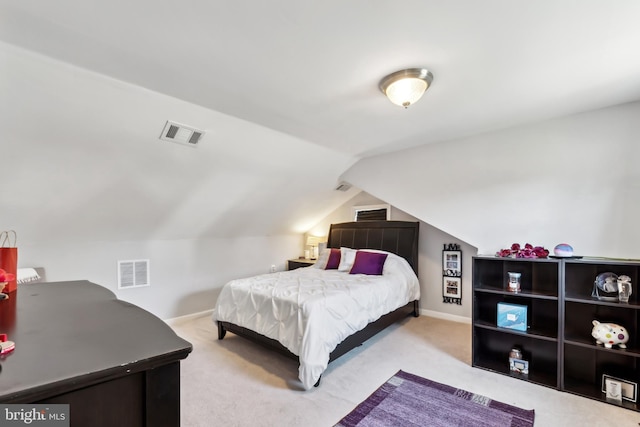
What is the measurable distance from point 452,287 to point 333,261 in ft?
5.50

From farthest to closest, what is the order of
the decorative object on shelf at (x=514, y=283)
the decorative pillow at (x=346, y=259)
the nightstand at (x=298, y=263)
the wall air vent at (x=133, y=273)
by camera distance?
the nightstand at (x=298, y=263)
the decorative pillow at (x=346, y=259)
the wall air vent at (x=133, y=273)
the decorative object on shelf at (x=514, y=283)

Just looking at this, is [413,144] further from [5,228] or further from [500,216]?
[5,228]

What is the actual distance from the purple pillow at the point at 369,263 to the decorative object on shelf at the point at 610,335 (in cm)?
210

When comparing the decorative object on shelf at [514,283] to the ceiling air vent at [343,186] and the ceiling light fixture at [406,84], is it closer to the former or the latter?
the ceiling light fixture at [406,84]

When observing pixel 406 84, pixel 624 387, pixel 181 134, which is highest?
pixel 406 84

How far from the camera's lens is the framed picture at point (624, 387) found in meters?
2.23

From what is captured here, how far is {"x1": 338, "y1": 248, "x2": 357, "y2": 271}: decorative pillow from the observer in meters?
4.25

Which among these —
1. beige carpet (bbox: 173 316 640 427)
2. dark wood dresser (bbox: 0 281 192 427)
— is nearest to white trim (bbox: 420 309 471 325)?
beige carpet (bbox: 173 316 640 427)

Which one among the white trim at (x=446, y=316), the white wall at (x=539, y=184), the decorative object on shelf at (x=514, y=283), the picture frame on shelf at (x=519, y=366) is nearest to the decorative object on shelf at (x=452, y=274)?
the white trim at (x=446, y=316)

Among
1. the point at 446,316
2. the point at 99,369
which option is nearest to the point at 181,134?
the point at 99,369

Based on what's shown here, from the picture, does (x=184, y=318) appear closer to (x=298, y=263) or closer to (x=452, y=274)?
(x=298, y=263)

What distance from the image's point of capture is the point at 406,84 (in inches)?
81.0

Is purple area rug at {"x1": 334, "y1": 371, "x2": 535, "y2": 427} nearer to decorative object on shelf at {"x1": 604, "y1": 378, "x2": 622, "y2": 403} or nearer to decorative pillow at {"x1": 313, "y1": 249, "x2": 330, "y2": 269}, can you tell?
decorative object on shelf at {"x1": 604, "y1": 378, "x2": 622, "y2": 403}

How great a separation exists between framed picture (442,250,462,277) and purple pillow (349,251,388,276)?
0.86 meters
